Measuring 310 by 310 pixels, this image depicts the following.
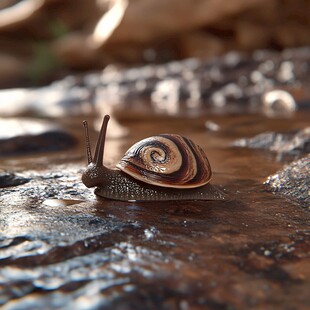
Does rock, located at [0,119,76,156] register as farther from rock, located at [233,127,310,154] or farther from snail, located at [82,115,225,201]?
snail, located at [82,115,225,201]

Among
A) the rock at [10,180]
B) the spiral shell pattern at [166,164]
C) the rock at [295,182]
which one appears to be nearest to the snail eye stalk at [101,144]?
the spiral shell pattern at [166,164]

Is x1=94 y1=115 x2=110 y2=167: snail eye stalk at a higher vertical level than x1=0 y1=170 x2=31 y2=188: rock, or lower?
higher

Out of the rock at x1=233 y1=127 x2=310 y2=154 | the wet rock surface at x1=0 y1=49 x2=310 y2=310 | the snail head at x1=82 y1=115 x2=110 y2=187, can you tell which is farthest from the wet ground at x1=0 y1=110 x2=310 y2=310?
the rock at x1=233 y1=127 x2=310 y2=154

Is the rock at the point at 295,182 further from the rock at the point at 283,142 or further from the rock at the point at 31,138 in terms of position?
the rock at the point at 31,138

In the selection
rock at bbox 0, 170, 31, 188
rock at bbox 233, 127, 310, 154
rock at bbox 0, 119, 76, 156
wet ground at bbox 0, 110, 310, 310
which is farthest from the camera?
rock at bbox 0, 119, 76, 156

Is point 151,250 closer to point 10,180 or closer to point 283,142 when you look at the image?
point 10,180

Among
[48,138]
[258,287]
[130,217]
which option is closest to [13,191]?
[130,217]
